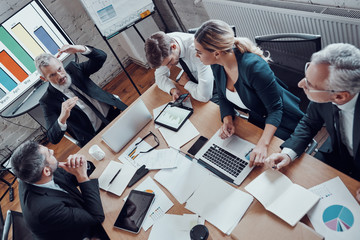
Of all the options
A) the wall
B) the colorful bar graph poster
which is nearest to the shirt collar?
the colorful bar graph poster

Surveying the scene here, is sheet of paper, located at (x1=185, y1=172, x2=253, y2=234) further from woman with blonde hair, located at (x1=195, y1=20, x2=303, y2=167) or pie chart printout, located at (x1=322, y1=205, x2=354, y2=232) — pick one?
pie chart printout, located at (x1=322, y1=205, x2=354, y2=232)

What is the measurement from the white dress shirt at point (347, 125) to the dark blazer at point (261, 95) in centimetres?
25

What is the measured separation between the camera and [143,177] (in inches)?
64.1

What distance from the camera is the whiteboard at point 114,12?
8.81 ft

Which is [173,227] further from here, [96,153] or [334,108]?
[334,108]

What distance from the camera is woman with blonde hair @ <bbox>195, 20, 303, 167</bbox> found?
1.50m

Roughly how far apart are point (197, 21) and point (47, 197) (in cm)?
254

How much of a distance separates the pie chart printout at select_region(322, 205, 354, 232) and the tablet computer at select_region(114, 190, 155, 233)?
86 centimetres

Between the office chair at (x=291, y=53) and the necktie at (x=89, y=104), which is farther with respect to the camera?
the necktie at (x=89, y=104)

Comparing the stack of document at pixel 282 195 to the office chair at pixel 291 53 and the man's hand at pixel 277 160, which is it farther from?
the office chair at pixel 291 53

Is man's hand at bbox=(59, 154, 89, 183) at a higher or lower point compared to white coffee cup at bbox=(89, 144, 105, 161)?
higher

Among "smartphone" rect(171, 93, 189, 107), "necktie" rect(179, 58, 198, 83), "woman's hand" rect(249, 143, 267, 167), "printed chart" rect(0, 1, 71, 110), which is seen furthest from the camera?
"printed chart" rect(0, 1, 71, 110)

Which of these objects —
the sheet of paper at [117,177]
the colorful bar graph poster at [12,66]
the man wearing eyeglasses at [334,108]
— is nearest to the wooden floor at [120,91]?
the colorful bar graph poster at [12,66]

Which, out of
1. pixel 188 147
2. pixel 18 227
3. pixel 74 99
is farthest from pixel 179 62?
pixel 18 227
